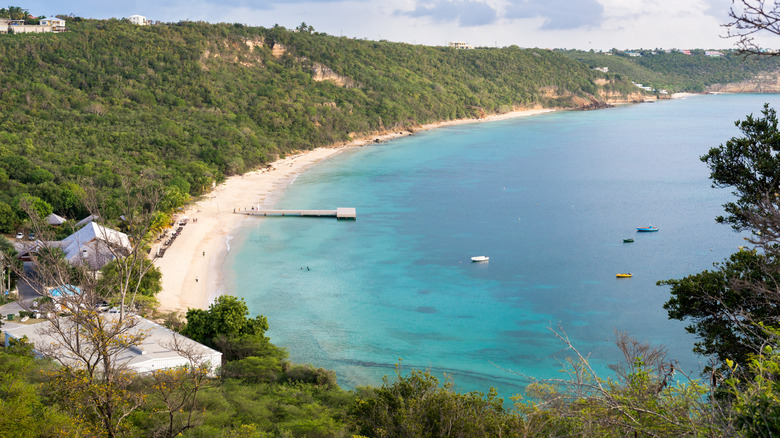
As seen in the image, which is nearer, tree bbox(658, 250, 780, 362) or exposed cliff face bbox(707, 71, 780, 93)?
tree bbox(658, 250, 780, 362)

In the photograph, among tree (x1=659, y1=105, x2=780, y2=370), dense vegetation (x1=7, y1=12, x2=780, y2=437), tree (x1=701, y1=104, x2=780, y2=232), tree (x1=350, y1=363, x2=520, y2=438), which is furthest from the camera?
tree (x1=701, y1=104, x2=780, y2=232)

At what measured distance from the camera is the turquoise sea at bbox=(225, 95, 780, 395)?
94.7 ft

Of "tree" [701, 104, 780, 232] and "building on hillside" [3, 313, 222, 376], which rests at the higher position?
"tree" [701, 104, 780, 232]

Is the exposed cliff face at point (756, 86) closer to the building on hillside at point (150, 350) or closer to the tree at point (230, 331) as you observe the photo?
the tree at point (230, 331)

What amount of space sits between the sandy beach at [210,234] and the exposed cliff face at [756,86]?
155 metres

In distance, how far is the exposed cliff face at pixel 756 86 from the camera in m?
182

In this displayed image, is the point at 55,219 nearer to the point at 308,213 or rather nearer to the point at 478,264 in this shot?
the point at 308,213

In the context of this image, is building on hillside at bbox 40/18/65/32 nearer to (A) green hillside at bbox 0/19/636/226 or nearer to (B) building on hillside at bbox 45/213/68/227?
(A) green hillside at bbox 0/19/636/226

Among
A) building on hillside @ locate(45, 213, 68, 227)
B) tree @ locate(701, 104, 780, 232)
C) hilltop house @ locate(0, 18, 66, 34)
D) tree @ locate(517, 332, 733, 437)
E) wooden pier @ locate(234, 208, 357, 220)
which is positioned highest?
hilltop house @ locate(0, 18, 66, 34)

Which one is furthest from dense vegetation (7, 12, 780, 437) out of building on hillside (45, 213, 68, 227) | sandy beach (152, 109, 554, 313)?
sandy beach (152, 109, 554, 313)

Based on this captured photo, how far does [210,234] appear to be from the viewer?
46406 mm

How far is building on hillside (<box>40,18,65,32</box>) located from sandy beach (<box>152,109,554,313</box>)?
4044cm

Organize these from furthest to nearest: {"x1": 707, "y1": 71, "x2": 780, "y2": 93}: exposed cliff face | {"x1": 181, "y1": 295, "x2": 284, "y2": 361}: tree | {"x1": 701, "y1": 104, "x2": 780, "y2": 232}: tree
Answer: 1. {"x1": 707, "y1": 71, "x2": 780, "y2": 93}: exposed cliff face
2. {"x1": 181, "y1": 295, "x2": 284, "y2": 361}: tree
3. {"x1": 701, "y1": 104, "x2": 780, "y2": 232}: tree

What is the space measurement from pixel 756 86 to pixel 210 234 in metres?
187
